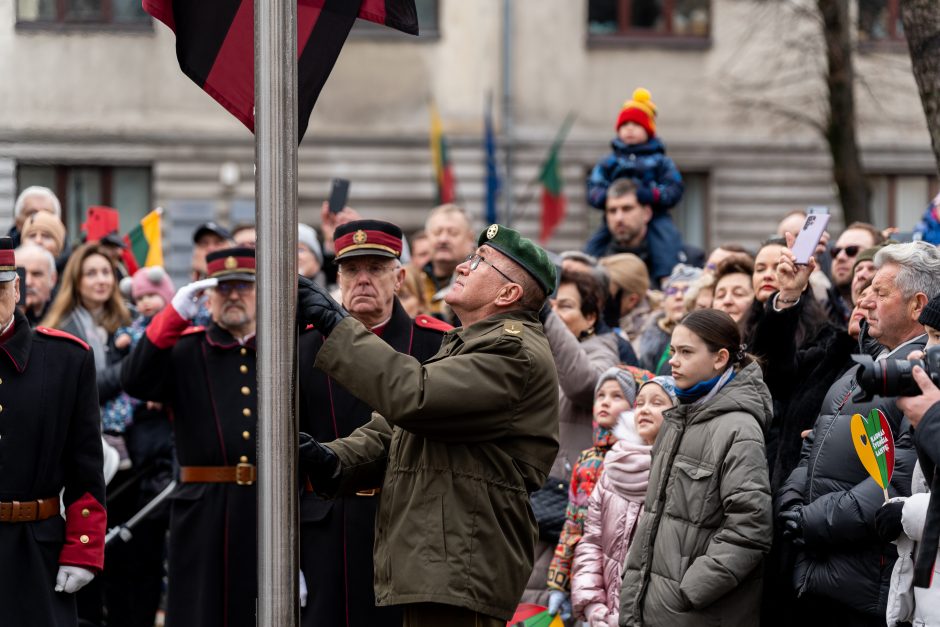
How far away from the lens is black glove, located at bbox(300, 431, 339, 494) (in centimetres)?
464

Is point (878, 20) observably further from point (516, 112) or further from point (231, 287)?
point (231, 287)

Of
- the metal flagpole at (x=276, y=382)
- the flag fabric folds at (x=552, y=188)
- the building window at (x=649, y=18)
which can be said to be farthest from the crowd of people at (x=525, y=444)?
the building window at (x=649, y=18)

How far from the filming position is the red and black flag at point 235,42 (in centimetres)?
427

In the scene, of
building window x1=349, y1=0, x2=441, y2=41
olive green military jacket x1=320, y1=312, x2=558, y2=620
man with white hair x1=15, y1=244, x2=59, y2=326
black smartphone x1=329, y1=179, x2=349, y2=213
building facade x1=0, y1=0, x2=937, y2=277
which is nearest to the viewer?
olive green military jacket x1=320, y1=312, x2=558, y2=620

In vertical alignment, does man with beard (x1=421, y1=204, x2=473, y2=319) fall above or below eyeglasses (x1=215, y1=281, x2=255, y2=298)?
above

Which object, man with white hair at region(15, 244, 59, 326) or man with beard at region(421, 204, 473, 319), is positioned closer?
man with white hair at region(15, 244, 59, 326)

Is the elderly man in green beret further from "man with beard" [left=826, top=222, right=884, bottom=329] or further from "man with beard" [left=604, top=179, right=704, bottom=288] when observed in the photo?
"man with beard" [left=604, top=179, right=704, bottom=288]

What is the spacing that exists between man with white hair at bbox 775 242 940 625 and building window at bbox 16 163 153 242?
687 inches

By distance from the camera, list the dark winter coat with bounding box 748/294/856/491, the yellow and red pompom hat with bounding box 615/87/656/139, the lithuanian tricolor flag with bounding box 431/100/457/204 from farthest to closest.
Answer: the lithuanian tricolor flag with bounding box 431/100/457/204 → the yellow and red pompom hat with bounding box 615/87/656/139 → the dark winter coat with bounding box 748/294/856/491

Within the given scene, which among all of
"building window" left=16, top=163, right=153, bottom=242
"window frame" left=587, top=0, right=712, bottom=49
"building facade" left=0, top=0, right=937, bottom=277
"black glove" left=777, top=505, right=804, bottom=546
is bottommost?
"black glove" left=777, top=505, right=804, bottom=546

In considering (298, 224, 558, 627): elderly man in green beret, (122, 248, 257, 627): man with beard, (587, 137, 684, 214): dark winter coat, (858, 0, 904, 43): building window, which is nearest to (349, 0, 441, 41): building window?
(858, 0, 904, 43): building window

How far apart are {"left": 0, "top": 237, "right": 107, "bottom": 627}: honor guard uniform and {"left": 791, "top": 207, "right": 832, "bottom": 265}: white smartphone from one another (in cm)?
285

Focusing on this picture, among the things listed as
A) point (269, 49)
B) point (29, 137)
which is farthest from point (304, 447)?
point (29, 137)

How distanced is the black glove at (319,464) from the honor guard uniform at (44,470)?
4.75 feet
